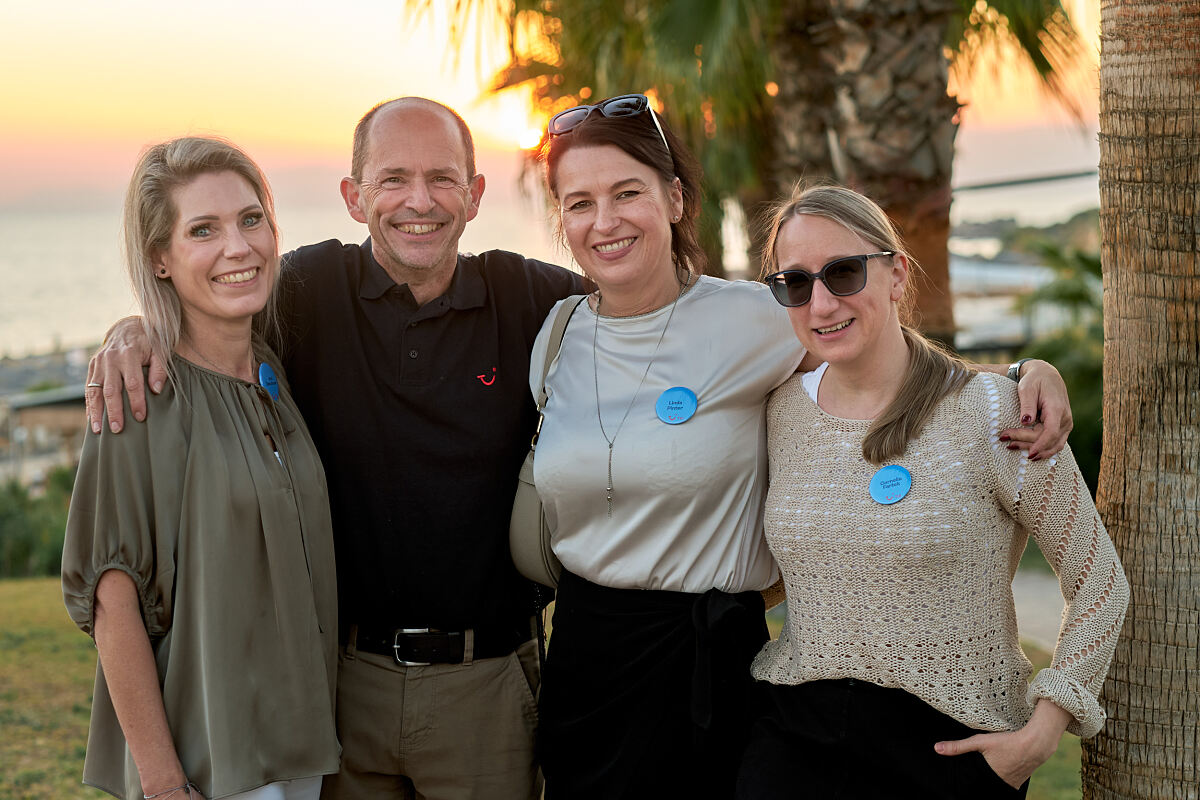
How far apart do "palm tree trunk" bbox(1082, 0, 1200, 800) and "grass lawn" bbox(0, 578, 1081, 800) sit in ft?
12.4

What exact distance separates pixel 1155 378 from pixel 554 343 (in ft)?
5.65

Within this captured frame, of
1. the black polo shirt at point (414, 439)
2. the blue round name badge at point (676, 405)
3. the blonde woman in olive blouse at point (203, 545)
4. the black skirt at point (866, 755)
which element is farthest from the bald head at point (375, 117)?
the black skirt at point (866, 755)

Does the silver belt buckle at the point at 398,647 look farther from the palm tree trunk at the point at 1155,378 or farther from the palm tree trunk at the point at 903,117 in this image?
the palm tree trunk at the point at 903,117

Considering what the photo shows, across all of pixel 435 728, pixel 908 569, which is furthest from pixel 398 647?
pixel 908 569

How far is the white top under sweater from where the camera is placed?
9.66 ft

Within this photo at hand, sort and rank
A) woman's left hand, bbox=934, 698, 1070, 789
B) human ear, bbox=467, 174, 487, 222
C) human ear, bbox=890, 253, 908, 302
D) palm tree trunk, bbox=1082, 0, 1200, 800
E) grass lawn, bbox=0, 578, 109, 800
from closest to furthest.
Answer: woman's left hand, bbox=934, 698, 1070, 789, human ear, bbox=890, 253, 908, 302, palm tree trunk, bbox=1082, 0, 1200, 800, human ear, bbox=467, 174, 487, 222, grass lawn, bbox=0, 578, 109, 800

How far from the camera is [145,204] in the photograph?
2830mm

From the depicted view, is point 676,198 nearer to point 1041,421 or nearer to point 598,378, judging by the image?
point 598,378

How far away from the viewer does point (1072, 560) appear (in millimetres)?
2590

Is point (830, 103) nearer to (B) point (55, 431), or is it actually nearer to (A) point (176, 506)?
(A) point (176, 506)

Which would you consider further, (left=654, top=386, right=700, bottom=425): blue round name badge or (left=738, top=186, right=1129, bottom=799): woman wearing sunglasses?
(left=654, top=386, right=700, bottom=425): blue round name badge

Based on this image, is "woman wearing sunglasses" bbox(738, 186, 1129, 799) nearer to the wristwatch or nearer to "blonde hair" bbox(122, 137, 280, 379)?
the wristwatch

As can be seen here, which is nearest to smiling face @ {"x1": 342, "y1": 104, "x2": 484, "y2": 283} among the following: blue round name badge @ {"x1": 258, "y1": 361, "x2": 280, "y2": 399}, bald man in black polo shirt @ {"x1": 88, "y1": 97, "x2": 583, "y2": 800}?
bald man in black polo shirt @ {"x1": 88, "y1": 97, "x2": 583, "y2": 800}

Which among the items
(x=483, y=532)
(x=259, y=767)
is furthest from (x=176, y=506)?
(x=483, y=532)
